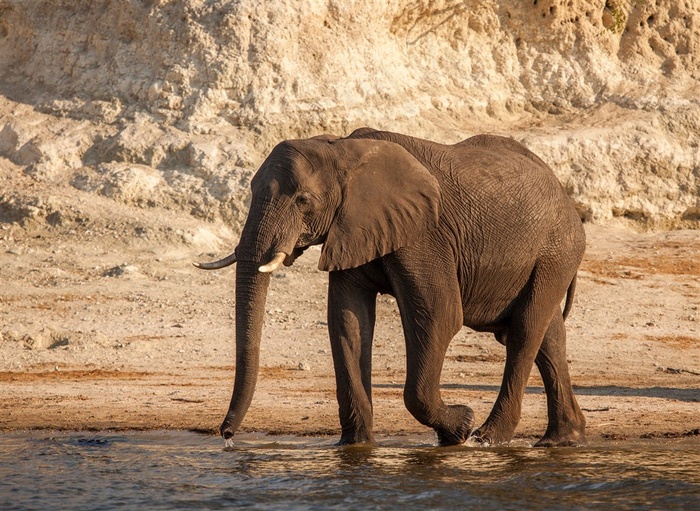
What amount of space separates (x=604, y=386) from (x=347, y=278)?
442cm

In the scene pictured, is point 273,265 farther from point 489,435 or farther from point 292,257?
point 489,435

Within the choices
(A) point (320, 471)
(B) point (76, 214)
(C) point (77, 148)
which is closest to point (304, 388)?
(A) point (320, 471)

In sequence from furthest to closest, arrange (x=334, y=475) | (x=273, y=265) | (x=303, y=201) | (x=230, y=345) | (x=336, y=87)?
(x=336, y=87) < (x=230, y=345) < (x=334, y=475) < (x=303, y=201) < (x=273, y=265)

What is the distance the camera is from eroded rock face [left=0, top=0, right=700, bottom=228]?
17453 mm

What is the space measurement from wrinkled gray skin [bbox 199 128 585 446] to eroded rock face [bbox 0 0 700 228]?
27.2ft

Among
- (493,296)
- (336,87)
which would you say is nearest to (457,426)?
(493,296)

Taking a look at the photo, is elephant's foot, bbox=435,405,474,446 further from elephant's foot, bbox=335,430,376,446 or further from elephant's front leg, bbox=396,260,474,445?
elephant's foot, bbox=335,430,376,446

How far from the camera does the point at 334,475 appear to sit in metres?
8.38

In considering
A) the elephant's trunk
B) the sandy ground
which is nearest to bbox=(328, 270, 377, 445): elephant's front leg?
the elephant's trunk

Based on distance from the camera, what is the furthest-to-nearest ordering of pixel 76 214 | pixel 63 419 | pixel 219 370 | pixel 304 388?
pixel 76 214 → pixel 219 370 → pixel 304 388 → pixel 63 419

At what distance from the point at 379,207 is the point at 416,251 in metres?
0.37

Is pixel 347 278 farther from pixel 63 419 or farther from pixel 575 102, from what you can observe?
pixel 575 102

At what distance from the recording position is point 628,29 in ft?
68.0

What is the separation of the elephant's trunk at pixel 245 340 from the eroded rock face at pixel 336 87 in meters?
8.65
